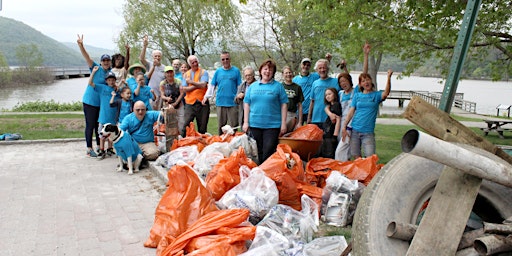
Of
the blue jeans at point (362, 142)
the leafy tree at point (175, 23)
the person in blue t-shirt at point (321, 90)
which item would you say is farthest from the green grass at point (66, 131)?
the leafy tree at point (175, 23)

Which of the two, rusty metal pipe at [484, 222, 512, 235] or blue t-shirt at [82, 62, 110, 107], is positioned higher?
blue t-shirt at [82, 62, 110, 107]

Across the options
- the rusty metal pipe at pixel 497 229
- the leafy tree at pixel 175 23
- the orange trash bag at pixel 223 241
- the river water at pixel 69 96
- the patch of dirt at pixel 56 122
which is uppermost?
the leafy tree at pixel 175 23

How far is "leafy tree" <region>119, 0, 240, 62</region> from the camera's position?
29.3 m

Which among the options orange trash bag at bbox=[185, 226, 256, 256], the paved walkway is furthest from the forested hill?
orange trash bag at bbox=[185, 226, 256, 256]

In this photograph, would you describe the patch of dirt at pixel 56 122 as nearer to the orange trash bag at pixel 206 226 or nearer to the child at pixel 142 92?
the child at pixel 142 92

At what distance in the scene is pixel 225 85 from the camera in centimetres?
693

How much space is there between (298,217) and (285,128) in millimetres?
1766

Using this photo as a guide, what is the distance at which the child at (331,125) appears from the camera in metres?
5.61

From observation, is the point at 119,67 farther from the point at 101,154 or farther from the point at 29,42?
the point at 29,42

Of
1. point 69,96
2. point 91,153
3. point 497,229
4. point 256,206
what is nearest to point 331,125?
point 256,206

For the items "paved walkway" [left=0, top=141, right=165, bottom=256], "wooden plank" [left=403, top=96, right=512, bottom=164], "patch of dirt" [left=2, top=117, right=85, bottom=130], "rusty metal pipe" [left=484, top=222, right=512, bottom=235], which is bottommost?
"patch of dirt" [left=2, top=117, right=85, bottom=130]

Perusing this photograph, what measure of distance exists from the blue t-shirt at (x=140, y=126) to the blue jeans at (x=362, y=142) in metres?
3.19

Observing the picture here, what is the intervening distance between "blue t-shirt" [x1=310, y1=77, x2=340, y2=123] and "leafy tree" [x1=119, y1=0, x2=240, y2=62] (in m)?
24.1

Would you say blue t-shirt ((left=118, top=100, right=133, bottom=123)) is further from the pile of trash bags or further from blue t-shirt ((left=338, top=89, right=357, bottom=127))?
blue t-shirt ((left=338, top=89, right=357, bottom=127))
